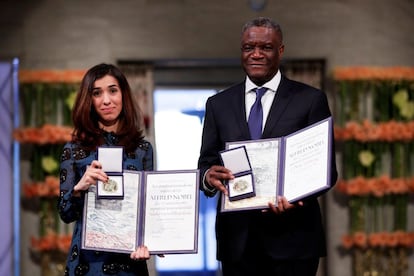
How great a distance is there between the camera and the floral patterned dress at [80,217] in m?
3.34

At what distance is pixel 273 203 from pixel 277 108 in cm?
38

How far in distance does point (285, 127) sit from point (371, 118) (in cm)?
408

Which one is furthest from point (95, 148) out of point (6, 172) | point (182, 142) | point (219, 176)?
point (182, 142)

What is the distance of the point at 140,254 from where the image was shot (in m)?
3.26

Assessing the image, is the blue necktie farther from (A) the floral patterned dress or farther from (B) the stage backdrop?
(B) the stage backdrop

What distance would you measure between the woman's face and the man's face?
0.53 m

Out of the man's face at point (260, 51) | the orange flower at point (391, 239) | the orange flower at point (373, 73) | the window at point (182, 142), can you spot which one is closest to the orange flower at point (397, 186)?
the orange flower at point (391, 239)

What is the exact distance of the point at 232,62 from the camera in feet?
24.0

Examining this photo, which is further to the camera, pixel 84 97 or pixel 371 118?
pixel 371 118

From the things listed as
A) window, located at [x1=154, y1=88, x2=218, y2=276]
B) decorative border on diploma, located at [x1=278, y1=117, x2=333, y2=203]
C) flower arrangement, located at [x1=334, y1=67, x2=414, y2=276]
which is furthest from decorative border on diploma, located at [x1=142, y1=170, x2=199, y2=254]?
window, located at [x1=154, y1=88, x2=218, y2=276]

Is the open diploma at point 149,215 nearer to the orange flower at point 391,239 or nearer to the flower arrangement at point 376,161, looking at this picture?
the flower arrangement at point 376,161

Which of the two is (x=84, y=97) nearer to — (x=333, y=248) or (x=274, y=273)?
(x=274, y=273)

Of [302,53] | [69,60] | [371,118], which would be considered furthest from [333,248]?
[69,60]

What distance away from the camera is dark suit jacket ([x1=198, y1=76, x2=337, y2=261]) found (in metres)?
3.26
